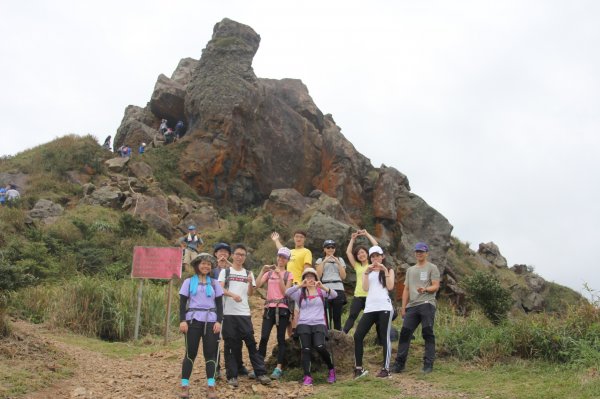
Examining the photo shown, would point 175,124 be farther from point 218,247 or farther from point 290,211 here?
point 218,247

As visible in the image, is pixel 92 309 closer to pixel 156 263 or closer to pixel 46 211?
pixel 156 263

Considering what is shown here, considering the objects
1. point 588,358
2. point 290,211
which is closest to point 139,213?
point 290,211

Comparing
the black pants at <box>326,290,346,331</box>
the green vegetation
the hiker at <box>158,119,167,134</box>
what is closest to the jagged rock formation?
the hiker at <box>158,119,167,134</box>

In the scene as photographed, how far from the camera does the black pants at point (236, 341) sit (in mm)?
7051

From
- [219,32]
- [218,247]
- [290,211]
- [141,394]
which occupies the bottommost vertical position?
[141,394]

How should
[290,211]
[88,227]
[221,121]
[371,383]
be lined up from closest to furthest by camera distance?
1. [371,383]
2. [88,227]
3. [290,211]
4. [221,121]

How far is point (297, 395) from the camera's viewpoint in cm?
658

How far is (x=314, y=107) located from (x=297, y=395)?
89.3 feet

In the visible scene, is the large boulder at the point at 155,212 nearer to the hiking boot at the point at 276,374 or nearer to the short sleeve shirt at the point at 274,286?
the short sleeve shirt at the point at 274,286

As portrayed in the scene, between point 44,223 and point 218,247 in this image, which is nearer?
point 218,247

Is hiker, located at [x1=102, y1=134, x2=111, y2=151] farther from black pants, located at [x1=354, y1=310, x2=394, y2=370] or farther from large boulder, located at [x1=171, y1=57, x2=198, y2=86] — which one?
black pants, located at [x1=354, y1=310, x2=394, y2=370]

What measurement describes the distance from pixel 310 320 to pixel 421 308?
156 centimetres

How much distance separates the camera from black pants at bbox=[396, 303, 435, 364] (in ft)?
24.8

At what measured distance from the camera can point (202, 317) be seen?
6.55 meters
